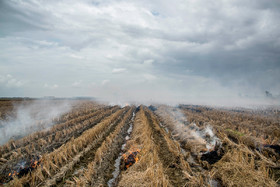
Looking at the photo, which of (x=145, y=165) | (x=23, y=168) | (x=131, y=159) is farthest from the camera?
(x=131, y=159)

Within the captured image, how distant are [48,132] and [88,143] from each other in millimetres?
5115

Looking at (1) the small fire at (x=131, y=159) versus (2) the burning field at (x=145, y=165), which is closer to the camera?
(2) the burning field at (x=145, y=165)

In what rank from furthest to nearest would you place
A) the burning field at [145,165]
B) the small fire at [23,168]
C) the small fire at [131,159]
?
the small fire at [131,159] → the small fire at [23,168] → the burning field at [145,165]

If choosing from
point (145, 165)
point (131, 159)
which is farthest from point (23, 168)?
point (145, 165)

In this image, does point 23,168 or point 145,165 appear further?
point 145,165

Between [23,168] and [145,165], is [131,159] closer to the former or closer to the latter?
[145,165]

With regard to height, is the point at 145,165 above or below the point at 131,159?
above

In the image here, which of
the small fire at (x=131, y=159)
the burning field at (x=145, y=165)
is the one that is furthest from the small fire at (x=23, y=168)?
the small fire at (x=131, y=159)

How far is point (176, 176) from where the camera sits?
20.7ft

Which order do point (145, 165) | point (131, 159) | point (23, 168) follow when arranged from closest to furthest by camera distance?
point (23, 168) < point (145, 165) < point (131, 159)

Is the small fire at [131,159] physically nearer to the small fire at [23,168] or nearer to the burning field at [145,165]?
the burning field at [145,165]

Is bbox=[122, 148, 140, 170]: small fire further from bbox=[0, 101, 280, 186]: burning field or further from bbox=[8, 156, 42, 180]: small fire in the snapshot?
bbox=[8, 156, 42, 180]: small fire

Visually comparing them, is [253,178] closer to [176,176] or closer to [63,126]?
[176,176]

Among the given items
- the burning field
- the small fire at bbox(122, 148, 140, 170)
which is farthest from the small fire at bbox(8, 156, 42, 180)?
the small fire at bbox(122, 148, 140, 170)
